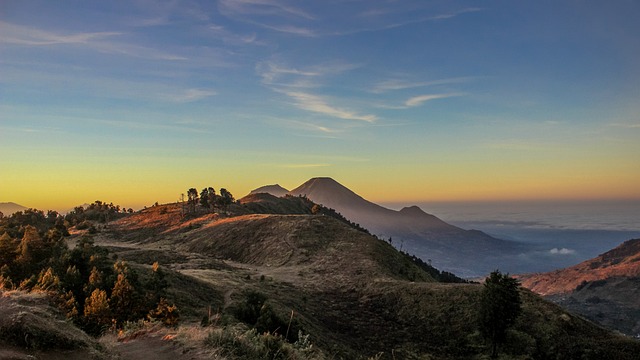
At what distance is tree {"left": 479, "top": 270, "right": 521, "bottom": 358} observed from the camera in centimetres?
4094

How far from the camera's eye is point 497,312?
41.3 m

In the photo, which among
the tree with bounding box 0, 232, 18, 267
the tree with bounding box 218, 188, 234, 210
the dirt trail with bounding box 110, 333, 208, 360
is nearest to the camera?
the dirt trail with bounding box 110, 333, 208, 360

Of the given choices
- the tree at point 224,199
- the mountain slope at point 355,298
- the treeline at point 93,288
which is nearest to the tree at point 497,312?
the mountain slope at point 355,298

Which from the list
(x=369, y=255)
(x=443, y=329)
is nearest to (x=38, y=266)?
(x=443, y=329)

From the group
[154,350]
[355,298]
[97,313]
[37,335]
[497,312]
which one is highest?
[37,335]

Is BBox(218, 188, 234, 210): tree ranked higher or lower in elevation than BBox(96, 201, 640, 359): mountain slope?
higher

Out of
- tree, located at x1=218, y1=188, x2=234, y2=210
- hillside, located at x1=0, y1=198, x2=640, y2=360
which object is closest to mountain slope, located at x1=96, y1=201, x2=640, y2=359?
hillside, located at x1=0, y1=198, x2=640, y2=360

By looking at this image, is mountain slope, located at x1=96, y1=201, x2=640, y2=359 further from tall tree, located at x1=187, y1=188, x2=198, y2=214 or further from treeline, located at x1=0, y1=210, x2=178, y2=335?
tall tree, located at x1=187, y1=188, x2=198, y2=214

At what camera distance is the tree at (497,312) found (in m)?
40.9

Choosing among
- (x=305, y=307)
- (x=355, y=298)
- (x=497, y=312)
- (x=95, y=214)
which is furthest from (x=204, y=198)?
(x=497, y=312)

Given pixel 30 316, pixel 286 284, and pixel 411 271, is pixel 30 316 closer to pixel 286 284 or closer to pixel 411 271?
pixel 286 284

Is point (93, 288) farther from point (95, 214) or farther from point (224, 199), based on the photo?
point (95, 214)

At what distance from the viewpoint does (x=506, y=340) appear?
4188 cm

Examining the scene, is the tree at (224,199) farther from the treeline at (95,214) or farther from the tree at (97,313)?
the tree at (97,313)
